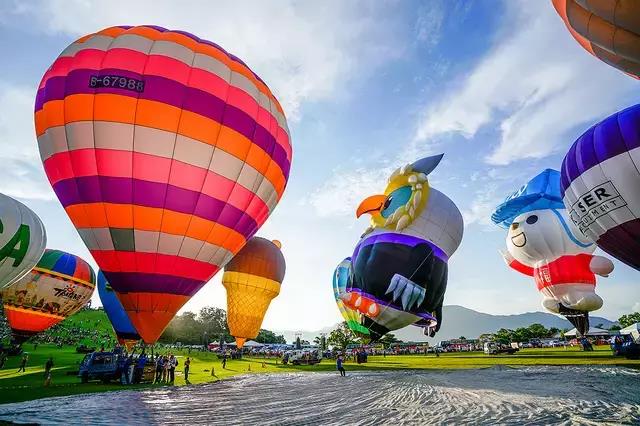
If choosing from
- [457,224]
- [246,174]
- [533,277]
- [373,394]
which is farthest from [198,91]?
[533,277]

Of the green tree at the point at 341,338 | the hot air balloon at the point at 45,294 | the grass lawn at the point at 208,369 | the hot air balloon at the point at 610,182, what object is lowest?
the grass lawn at the point at 208,369

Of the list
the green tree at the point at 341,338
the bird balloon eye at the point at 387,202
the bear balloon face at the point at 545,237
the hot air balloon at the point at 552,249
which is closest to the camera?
the bird balloon eye at the point at 387,202

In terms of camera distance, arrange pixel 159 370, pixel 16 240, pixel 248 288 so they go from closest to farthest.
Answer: pixel 159 370, pixel 16 240, pixel 248 288

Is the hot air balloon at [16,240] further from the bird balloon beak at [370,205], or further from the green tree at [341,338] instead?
the green tree at [341,338]

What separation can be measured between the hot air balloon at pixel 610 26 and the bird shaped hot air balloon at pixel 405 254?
1135 centimetres

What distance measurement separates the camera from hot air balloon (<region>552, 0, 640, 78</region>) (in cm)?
696

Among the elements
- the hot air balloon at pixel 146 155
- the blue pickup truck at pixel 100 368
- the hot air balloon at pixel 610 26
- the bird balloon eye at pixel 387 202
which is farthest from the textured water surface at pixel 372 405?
the bird balloon eye at pixel 387 202

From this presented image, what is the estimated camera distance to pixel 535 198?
83.6 feet

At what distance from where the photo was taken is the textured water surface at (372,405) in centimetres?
593

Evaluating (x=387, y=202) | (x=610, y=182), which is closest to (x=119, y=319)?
(x=387, y=202)

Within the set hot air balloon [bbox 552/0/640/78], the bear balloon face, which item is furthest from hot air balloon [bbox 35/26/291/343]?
the bear balloon face

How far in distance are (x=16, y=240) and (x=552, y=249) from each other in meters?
30.5

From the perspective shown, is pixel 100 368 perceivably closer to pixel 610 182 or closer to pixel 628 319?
pixel 610 182

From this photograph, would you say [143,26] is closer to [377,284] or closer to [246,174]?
[246,174]
